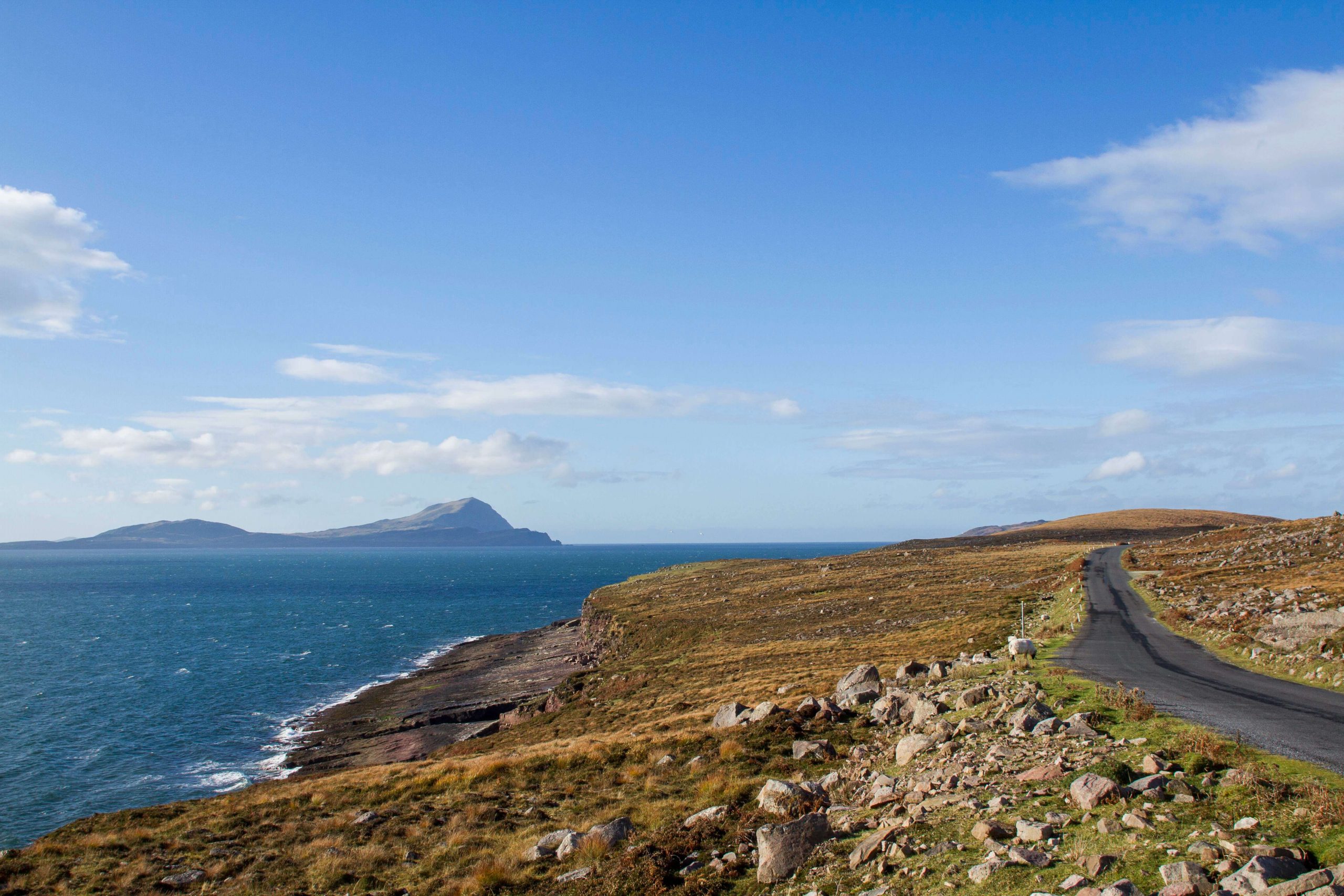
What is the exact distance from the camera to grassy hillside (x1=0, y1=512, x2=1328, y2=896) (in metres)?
17.8

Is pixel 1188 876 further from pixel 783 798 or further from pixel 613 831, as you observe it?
pixel 613 831

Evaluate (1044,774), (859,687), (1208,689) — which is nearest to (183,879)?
(859,687)

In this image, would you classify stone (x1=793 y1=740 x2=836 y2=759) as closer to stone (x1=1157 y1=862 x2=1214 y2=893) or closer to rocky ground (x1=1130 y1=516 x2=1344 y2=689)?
stone (x1=1157 y1=862 x2=1214 y2=893)

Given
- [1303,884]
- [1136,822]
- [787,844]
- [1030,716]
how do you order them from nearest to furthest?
[1303,884] → [1136,822] → [787,844] → [1030,716]

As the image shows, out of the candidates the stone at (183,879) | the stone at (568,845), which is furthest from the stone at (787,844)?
the stone at (183,879)

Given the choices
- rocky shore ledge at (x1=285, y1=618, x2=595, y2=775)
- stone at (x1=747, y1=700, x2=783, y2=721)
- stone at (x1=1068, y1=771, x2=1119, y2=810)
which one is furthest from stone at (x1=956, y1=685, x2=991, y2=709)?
rocky shore ledge at (x1=285, y1=618, x2=595, y2=775)

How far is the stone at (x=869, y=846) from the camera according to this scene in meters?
13.1

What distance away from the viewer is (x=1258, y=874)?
366 inches

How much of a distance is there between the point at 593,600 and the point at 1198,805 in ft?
302

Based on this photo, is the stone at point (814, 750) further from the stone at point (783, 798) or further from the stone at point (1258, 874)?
the stone at point (1258, 874)

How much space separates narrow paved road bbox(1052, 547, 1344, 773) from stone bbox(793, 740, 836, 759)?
8.86 m

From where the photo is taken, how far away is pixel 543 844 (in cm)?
1845

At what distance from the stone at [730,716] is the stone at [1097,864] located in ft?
55.8

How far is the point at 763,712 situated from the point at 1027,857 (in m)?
16.2
